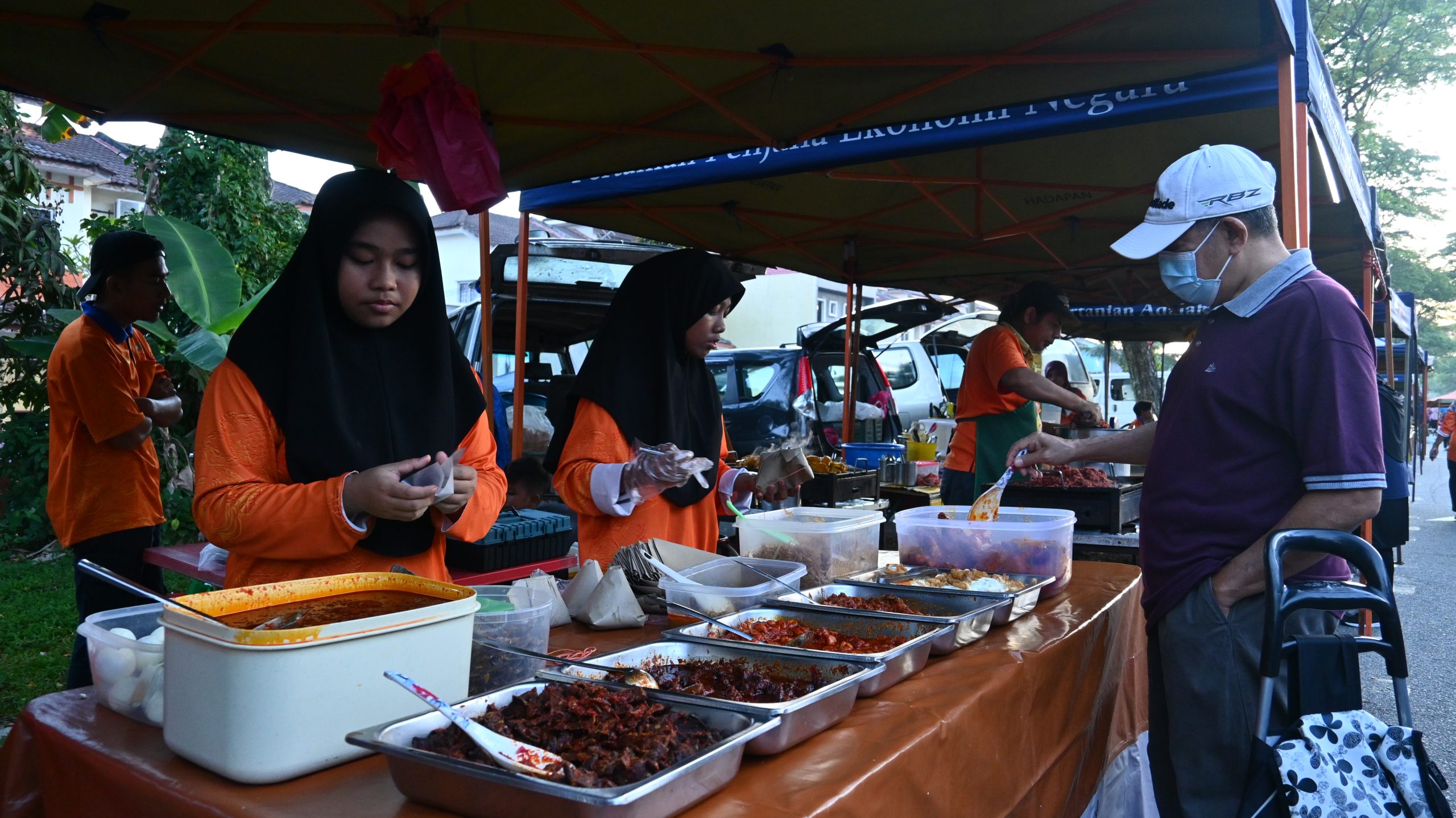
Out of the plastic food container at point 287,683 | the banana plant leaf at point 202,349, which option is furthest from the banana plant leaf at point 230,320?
the plastic food container at point 287,683

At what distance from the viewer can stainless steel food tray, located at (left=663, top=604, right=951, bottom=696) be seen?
157 cm

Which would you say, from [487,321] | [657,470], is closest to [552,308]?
[487,321]

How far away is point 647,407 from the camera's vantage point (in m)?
2.70

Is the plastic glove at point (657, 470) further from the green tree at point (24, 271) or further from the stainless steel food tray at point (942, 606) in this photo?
the green tree at point (24, 271)

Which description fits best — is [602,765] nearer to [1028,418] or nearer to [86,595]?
[86,595]

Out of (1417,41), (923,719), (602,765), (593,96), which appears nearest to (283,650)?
(602,765)

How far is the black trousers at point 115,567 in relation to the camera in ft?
10.1

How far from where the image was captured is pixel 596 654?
1784 millimetres

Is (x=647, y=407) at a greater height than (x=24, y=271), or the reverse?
(x=24, y=271)

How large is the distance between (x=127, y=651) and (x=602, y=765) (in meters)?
0.84

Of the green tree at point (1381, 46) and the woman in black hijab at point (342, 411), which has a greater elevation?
the green tree at point (1381, 46)

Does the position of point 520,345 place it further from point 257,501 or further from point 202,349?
point 257,501

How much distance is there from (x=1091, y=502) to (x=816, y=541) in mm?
2223

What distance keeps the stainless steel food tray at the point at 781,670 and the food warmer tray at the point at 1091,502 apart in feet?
8.81
